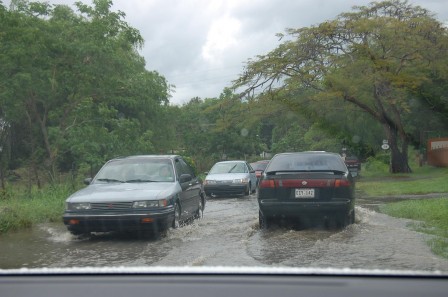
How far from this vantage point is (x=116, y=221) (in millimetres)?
8664

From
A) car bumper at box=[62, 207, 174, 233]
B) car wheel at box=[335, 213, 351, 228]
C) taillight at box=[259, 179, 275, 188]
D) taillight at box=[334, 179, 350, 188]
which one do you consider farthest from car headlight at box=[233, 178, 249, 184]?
car bumper at box=[62, 207, 174, 233]

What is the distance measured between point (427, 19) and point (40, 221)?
859 inches

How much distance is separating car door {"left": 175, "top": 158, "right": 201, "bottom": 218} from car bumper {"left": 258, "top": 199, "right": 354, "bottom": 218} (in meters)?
1.50

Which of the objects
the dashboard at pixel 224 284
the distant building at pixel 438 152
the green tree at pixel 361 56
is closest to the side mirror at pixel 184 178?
the dashboard at pixel 224 284

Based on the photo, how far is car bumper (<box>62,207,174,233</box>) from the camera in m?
8.64

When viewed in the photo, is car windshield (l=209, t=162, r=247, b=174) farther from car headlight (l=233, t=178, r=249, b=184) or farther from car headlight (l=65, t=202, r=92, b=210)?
car headlight (l=65, t=202, r=92, b=210)

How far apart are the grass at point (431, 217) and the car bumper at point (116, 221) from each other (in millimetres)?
4040

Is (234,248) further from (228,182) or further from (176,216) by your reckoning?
(228,182)

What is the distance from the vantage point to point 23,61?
53.4 feet

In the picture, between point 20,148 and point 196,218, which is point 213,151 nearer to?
point 20,148

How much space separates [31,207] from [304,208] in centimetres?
609

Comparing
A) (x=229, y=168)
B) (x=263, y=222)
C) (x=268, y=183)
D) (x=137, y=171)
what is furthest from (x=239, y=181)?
(x=268, y=183)

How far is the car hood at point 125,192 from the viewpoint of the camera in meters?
8.80

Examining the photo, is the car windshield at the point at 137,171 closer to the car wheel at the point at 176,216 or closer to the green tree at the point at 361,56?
the car wheel at the point at 176,216
